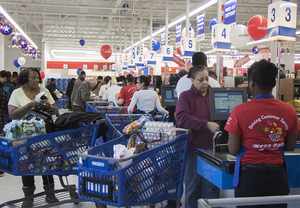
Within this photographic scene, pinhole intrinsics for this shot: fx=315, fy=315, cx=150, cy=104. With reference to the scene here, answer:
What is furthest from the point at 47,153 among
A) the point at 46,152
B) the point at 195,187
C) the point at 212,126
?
the point at 212,126

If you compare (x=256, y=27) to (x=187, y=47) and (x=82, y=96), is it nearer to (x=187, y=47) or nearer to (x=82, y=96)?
(x=187, y=47)

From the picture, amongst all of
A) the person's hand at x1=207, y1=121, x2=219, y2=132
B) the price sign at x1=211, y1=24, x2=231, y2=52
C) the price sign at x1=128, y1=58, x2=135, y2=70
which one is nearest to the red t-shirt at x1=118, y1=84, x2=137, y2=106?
the price sign at x1=211, y1=24, x2=231, y2=52

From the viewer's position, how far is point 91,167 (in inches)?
83.4

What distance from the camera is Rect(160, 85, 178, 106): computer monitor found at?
5496 millimetres

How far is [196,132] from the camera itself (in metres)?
2.73

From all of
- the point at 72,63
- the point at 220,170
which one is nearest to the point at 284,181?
the point at 220,170

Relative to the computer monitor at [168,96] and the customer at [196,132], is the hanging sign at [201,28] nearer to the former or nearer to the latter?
the computer monitor at [168,96]

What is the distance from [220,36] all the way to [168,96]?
3.11m

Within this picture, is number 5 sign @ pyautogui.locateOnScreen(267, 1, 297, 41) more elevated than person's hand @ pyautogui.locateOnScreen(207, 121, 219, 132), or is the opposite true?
number 5 sign @ pyautogui.locateOnScreen(267, 1, 297, 41)

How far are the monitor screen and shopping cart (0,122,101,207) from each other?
4.16 feet

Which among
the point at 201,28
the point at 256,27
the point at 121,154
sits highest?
the point at 201,28

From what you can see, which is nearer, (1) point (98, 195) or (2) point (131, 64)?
(1) point (98, 195)

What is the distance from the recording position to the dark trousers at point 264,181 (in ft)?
6.27

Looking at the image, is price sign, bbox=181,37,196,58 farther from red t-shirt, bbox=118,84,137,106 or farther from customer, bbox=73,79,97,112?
red t-shirt, bbox=118,84,137,106
